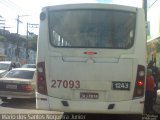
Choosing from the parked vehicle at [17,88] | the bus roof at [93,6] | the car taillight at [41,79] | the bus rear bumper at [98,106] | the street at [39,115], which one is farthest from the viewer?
the parked vehicle at [17,88]

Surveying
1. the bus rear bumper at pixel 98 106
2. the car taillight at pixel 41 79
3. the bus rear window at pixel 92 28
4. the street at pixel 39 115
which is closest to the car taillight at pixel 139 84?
the bus rear bumper at pixel 98 106

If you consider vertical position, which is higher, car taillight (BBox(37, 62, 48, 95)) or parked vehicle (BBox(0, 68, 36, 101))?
car taillight (BBox(37, 62, 48, 95))

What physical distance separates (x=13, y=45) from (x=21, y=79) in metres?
80.7

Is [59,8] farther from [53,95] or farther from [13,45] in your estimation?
[13,45]

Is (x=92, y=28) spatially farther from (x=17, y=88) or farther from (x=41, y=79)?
(x=17, y=88)

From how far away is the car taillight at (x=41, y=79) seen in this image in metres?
9.21

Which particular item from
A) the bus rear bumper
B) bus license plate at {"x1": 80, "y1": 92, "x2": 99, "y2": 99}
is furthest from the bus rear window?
the bus rear bumper

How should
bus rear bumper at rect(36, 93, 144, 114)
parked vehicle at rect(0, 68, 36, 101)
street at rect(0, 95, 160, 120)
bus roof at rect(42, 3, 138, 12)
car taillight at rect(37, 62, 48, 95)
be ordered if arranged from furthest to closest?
parked vehicle at rect(0, 68, 36, 101) → street at rect(0, 95, 160, 120) → bus roof at rect(42, 3, 138, 12) → car taillight at rect(37, 62, 48, 95) → bus rear bumper at rect(36, 93, 144, 114)

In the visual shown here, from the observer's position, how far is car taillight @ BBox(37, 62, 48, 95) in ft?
30.2

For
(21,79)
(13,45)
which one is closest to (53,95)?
(21,79)

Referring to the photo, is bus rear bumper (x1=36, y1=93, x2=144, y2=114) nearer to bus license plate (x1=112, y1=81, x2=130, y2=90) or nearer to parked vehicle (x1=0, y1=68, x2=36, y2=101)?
bus license plate (x1=112, y1=81, x2=130, y2=90)

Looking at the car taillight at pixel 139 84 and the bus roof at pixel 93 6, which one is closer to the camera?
the car taillight at pixel 139 84

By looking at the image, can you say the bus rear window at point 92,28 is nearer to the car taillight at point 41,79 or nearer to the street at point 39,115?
the car taillight at point 41,79

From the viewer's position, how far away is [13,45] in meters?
94.8
